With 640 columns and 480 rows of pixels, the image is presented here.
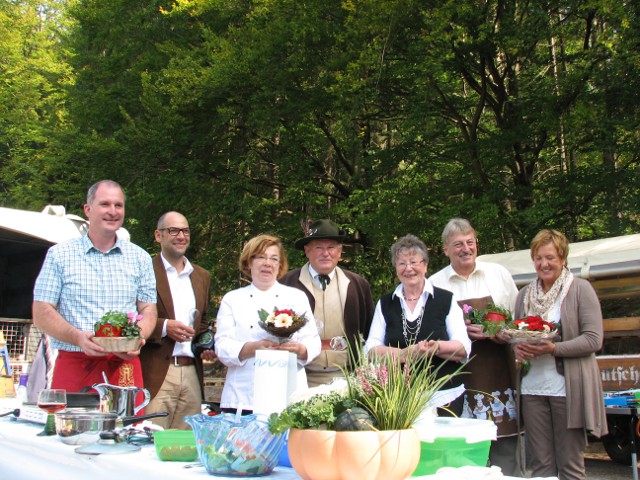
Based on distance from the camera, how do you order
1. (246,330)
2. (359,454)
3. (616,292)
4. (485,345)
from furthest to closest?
(616,292), (485,345), (246,330), (359,454)

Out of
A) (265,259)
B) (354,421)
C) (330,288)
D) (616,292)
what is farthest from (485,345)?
(616,292)

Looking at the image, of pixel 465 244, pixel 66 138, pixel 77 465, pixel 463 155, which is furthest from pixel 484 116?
pixel 77 465

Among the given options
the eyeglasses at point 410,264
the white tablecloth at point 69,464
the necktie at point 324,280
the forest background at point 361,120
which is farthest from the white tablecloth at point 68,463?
the forest background at point 361,120

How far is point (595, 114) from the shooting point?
35.3 feet

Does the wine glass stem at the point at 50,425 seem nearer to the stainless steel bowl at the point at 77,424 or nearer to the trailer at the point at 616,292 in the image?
the stainless steel bowl at the point at 77,424

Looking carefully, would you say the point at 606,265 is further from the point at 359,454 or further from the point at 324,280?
the point at 359,454

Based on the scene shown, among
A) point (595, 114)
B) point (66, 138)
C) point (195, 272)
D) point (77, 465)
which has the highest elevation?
point (66, 138)

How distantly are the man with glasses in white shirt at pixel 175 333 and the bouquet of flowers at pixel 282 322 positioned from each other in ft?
4.07

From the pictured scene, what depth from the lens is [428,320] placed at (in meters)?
4.12

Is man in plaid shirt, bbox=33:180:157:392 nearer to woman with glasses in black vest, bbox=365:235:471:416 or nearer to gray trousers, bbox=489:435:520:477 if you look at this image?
woman with glasses in black vest, bbox=365:235:471:416

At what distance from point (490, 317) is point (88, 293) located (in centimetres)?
229

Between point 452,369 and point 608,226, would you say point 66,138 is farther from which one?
point 452,369

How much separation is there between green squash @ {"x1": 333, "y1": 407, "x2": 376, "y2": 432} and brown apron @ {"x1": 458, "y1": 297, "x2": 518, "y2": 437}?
2.66 meters

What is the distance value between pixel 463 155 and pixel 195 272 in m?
8.77
